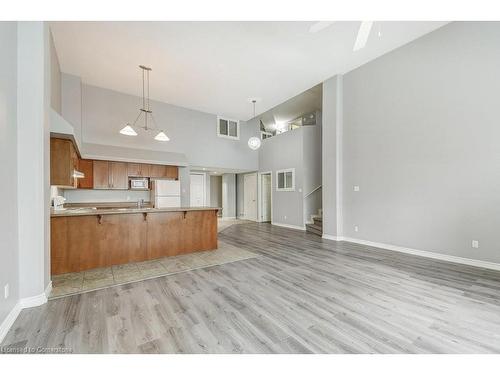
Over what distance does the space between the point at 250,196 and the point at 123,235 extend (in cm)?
630

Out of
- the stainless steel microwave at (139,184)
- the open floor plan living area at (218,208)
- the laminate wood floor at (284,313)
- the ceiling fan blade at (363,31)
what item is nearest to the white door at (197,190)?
the open floor plan living area at (218,208)

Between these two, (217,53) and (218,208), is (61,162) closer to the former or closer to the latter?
(218,208)

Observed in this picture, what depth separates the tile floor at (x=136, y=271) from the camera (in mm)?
2797

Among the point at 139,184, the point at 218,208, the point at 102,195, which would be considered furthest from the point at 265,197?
the point at 102,195

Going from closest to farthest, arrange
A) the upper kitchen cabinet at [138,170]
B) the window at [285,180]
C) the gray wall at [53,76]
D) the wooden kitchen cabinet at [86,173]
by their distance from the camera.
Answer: the gray wall at [53,76] < the wooden kitchen cabinet at [86,173] < the upper kitchen cabinet at [138,170] < the window at [285,180]

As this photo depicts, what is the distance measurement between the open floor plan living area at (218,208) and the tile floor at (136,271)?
41 mm

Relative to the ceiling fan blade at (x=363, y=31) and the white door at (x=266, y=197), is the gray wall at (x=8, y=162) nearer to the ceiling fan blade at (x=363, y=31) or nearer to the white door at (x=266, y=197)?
the ceiling fan blade at (x=363, y=31)

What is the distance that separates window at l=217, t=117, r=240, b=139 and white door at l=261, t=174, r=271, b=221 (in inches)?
83.9

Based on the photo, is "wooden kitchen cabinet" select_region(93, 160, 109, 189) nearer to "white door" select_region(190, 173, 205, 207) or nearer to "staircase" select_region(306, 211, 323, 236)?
"white door" select_region(190, 173, 205, 207)

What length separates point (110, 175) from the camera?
579 centimetres

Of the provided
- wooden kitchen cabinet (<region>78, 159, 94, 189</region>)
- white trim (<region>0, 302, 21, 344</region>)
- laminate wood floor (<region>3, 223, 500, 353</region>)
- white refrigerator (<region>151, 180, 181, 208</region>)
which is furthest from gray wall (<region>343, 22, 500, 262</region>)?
wooden kitchen cabinet (<region>78, 159, 94, 189</region>)

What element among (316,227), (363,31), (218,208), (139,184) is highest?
(363,31)

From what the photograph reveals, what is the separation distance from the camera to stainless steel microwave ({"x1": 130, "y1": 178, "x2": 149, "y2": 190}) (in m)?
6.10

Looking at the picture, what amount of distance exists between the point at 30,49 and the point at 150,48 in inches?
85.9
